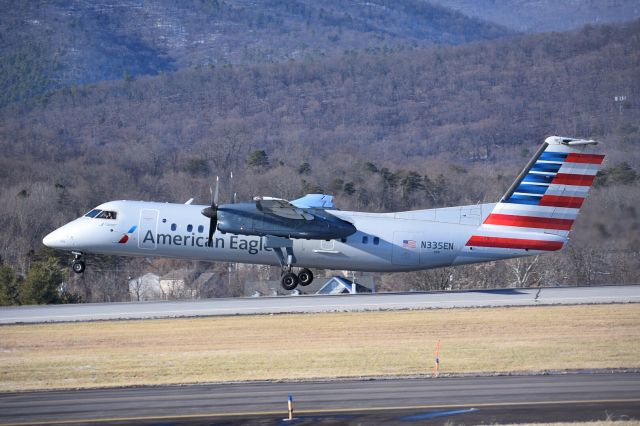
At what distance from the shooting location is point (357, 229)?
37.6m

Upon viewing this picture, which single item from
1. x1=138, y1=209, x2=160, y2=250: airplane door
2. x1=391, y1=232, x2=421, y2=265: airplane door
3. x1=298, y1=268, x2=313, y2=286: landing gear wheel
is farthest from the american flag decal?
x1=138, y1=209, x2=160, y2=250: airplane door

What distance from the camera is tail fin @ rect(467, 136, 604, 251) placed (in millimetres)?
35750

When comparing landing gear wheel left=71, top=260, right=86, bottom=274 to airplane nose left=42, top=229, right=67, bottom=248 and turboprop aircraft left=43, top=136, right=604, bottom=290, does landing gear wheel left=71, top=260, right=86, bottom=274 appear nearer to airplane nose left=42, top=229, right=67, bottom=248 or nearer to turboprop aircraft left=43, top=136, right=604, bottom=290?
airplane nose left=42, top=229, right=67, bottom=248

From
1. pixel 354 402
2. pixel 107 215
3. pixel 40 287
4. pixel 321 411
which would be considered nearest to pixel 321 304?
pixel 107 215

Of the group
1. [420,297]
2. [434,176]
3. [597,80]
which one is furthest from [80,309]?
[597,80]

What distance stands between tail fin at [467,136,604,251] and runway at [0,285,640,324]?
258cm

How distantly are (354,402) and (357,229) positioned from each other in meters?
17.5

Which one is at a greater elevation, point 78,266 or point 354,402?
point 78,266

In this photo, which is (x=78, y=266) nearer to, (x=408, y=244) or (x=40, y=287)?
(x=40, y=287)

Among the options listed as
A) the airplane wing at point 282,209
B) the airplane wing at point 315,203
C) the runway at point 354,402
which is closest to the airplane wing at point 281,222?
the airplane wing at point 282,209

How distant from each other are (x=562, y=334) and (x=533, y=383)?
29.5 ft

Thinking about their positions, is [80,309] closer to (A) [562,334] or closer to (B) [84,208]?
(A) [562,334]

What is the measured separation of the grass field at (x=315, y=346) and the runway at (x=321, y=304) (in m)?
1.01

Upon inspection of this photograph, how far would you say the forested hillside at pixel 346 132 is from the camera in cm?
8144
